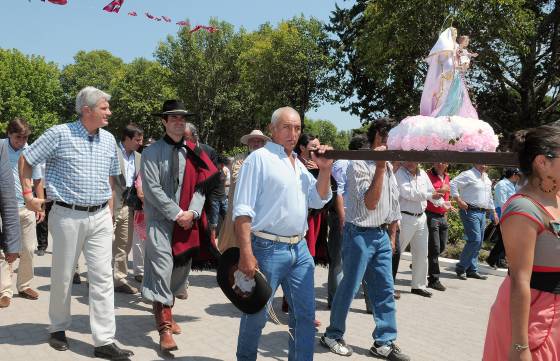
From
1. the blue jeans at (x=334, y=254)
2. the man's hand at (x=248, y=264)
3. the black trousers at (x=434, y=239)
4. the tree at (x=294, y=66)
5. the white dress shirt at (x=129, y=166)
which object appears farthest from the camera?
the tree at (x=294, y=66)

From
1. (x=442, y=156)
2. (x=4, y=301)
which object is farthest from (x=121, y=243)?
(x=442, y=156)

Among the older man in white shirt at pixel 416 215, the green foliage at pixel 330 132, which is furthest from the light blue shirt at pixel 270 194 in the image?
the green foliage at pixel 330 132

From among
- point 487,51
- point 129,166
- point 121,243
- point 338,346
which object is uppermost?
point 487,51

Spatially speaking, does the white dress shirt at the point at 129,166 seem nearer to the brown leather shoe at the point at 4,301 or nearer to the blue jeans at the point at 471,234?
the brown leather shoe at the point at 4,301

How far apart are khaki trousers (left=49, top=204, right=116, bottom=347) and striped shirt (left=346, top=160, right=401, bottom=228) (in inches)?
90.1

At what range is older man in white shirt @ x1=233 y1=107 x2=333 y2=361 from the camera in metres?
3.96

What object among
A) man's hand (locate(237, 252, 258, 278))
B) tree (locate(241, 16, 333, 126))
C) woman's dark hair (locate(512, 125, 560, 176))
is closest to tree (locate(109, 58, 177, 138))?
tree (locate(241, 16, 333, 126))

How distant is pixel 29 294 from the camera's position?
657cm

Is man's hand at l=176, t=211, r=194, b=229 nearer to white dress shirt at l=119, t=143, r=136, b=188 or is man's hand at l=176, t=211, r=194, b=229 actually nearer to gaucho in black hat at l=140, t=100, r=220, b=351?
gaucho in black hat at l=140, t=100, r=220, b=351

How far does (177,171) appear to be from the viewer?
17.7 ft

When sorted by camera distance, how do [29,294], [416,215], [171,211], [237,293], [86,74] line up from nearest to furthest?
1. [237,293]
2. [171,211]
3. [29,294]
4. [416,215]
5. [86,74]

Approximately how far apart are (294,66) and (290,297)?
130 feet

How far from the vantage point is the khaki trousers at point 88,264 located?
4766 mm

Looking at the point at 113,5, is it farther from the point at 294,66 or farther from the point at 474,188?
the point at 294,66
